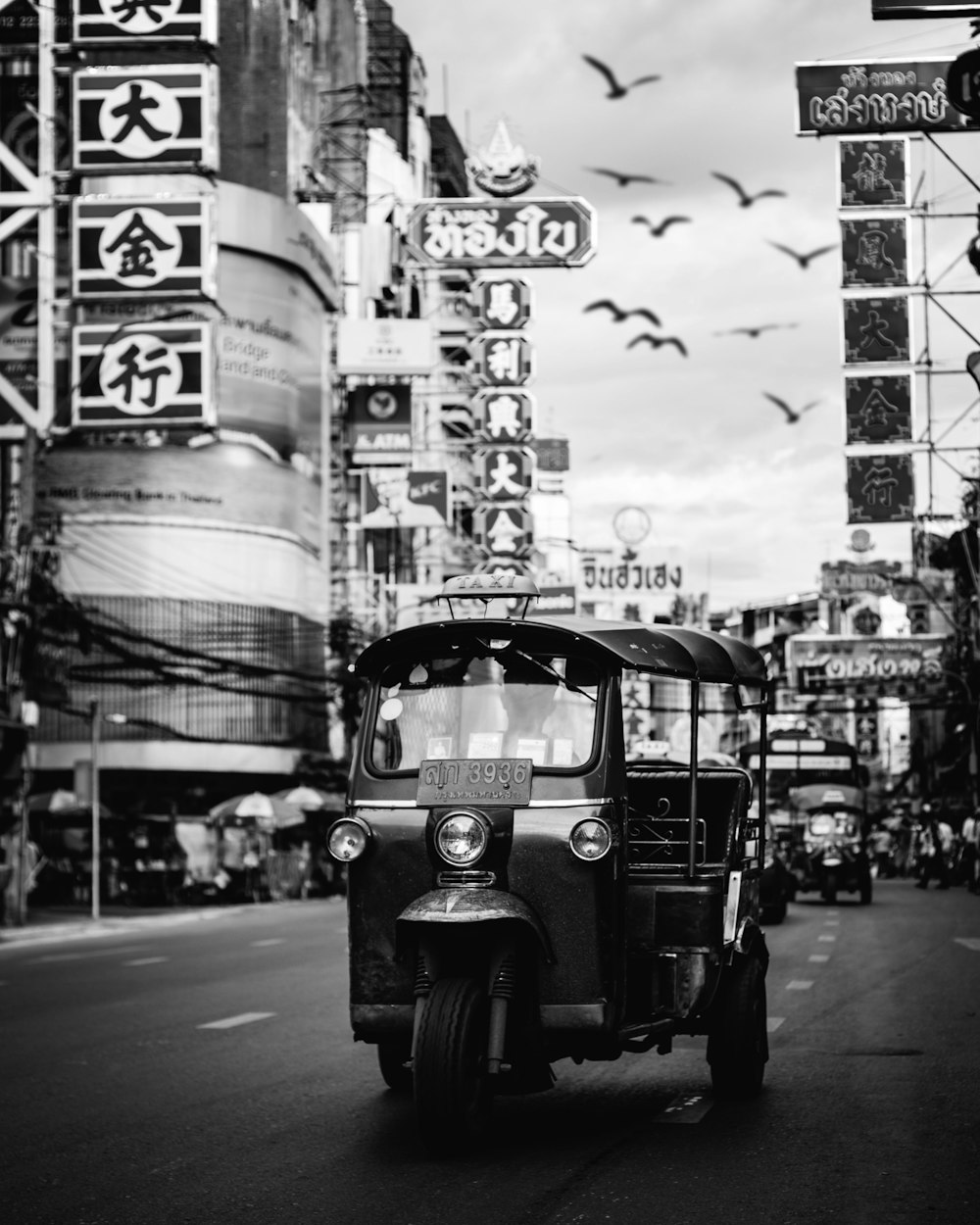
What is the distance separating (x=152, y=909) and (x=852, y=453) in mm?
16906

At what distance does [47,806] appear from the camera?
39656mm

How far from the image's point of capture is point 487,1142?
327 inches

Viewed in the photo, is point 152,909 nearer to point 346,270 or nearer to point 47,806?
point 47,806

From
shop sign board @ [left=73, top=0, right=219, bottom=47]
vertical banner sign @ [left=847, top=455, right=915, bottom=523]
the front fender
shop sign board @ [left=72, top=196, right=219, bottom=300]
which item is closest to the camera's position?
the front fender

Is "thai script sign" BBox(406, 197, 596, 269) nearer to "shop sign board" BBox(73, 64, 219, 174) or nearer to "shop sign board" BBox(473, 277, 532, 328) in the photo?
"shop sign board" BBox(473, 277, 532, 328)

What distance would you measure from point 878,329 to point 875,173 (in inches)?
119

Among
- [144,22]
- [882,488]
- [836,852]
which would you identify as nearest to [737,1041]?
[836,852]

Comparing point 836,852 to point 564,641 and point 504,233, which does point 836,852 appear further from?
point 564,641

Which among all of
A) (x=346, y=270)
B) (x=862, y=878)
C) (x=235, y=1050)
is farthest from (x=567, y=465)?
(x=235, y=1050)

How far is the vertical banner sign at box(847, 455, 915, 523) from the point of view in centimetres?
3762

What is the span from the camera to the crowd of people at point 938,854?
42.4m

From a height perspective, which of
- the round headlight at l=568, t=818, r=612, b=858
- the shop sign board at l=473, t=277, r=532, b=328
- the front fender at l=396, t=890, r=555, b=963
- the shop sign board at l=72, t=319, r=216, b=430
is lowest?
the front fender at l=396, t=890, r=555, b=963

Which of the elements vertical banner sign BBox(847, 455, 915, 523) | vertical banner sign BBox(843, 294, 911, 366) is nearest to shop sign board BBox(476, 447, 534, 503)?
vertical banner sign BBox(847, 455, 915, 523)

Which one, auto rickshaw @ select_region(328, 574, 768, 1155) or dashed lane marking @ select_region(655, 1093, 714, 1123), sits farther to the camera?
dashed lane marking @ select_region(655, 1093, 714, 1123)
